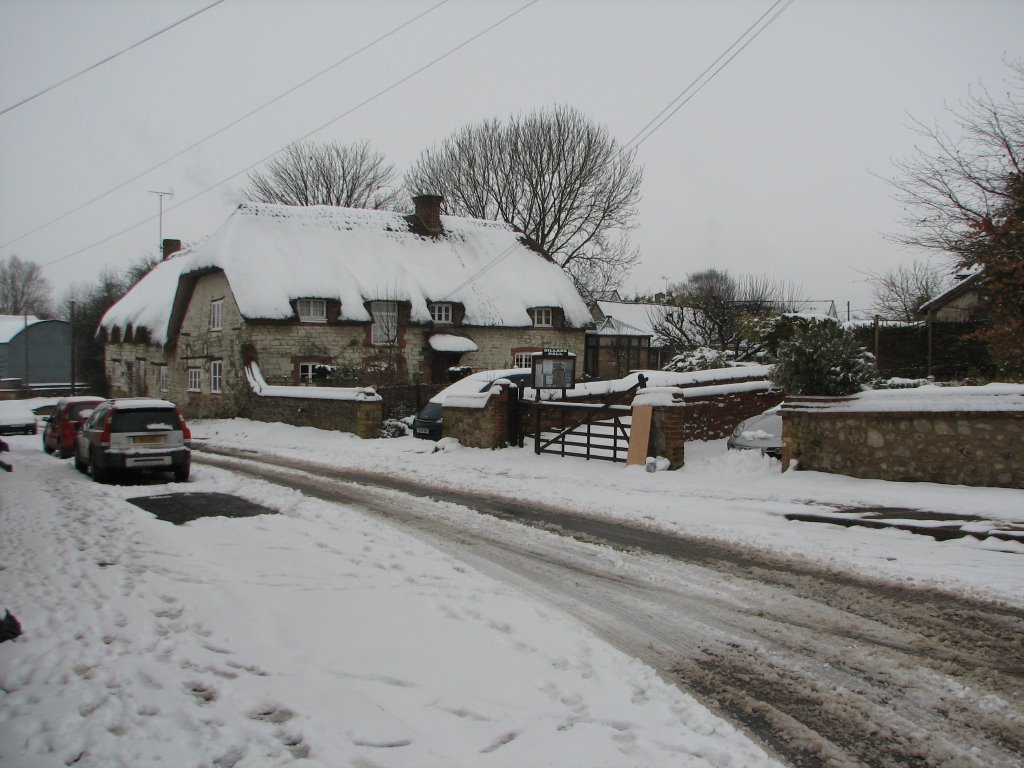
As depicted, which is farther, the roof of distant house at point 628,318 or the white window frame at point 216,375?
the roof of distant house at point 628,318

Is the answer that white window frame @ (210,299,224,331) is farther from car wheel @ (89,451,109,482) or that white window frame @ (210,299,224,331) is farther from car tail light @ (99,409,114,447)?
car tail light @ (99,409,114,447)

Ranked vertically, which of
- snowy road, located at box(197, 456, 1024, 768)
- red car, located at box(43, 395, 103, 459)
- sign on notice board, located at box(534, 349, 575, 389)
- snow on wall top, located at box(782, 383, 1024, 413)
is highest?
sign on notice board, located at box(534, 349, 575, 389)

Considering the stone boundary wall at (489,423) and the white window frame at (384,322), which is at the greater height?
the white window frame at (384,322)

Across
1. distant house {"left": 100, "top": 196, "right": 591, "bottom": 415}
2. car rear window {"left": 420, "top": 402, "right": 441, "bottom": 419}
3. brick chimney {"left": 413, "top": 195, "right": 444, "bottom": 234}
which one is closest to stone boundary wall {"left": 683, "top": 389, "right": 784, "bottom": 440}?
car rear window {"left": 420, "top": 402, "right": 441, "bottom": 419}

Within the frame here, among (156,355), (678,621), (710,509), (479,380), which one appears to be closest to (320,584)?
(678,621)

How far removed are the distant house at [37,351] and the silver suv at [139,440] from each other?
192ft

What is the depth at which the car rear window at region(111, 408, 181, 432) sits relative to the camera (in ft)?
43.9

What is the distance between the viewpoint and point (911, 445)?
1008 centimetres

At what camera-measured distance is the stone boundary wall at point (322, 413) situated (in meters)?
20.1

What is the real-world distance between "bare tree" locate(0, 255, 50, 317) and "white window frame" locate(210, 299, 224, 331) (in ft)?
Answer: 117

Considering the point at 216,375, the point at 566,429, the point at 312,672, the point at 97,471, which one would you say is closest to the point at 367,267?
the point at 216,375

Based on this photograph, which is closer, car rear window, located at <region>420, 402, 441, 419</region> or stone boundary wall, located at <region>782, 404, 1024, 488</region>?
stone boundary wall, located at <region>782, 404, 1024, 488</region>

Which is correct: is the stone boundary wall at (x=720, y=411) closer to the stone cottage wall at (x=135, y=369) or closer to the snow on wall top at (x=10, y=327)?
the stone cottage wall at (x=135, y=369)

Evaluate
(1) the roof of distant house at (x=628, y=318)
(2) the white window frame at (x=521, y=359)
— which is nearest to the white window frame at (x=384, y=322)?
(2) the white window frame at (x=521, y=359)
